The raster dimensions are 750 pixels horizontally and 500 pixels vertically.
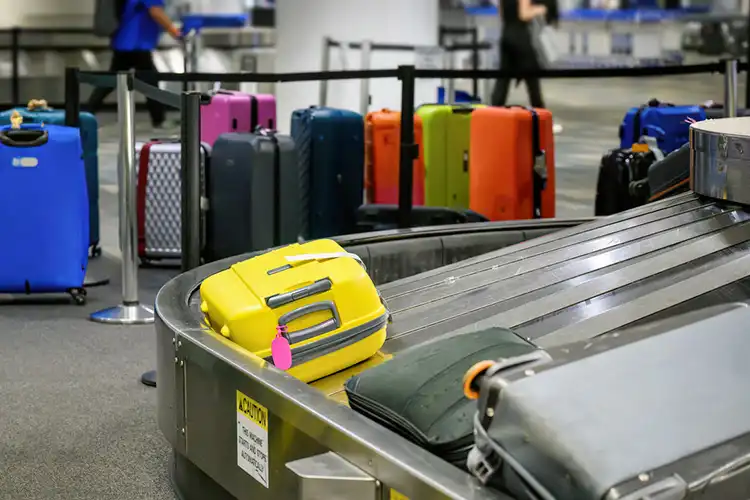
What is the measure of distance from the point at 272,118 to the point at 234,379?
389 cm

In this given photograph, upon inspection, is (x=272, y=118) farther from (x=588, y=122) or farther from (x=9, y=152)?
(x=588, y=122)

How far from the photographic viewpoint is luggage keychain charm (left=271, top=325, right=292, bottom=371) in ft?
7.88

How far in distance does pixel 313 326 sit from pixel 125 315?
2056 millimetres

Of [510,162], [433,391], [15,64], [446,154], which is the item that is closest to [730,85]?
[510,162]

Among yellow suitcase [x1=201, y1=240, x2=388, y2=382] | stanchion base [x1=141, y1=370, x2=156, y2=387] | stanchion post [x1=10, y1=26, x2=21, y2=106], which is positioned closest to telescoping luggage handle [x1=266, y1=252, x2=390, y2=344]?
yellow suitcase [x1=201, y1=240, x2=388, y2=382]

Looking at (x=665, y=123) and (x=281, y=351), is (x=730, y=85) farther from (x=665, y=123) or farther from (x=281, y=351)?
(x=281, y=351)

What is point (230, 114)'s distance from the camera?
589cm

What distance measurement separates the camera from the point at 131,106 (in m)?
4.33

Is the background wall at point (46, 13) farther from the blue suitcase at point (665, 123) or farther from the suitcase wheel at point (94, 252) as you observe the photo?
the blue suitcase at point (665, 123)

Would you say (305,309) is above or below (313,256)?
below

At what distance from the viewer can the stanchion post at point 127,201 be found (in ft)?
14.1

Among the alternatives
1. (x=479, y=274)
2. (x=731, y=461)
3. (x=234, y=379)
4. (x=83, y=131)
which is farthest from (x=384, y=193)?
(x=731, y=461)

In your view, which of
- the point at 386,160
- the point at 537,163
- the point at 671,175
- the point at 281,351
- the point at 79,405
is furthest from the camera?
the point at 386,160

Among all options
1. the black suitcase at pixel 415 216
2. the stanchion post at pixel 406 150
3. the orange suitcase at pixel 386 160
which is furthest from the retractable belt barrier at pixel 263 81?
the orange suitcase at pixel 386 160
